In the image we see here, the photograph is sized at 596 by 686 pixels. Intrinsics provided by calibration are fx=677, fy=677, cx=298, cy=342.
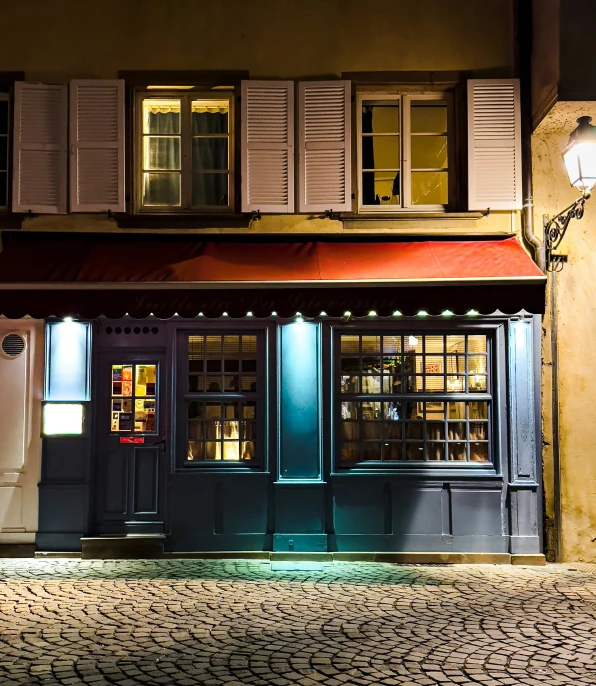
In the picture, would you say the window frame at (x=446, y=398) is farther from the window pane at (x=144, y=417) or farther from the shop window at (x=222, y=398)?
the window pane at (x=144, y=417)

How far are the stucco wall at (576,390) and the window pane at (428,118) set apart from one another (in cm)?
126

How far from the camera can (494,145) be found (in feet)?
28.2

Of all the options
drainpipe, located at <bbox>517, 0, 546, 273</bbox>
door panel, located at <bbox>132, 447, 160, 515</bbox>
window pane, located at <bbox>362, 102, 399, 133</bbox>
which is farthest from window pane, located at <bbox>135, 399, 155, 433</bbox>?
drainpipe, located at <bbox>517, 0, 546, 273</bbox>

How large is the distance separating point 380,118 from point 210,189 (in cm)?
243

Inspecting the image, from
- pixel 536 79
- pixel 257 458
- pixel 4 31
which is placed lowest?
pixel 257 458

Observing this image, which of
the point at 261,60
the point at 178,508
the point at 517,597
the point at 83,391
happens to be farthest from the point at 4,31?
the point at 517,597

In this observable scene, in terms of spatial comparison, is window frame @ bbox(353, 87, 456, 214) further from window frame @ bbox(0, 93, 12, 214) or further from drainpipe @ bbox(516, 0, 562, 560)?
window frame @ bbox(0, 93, 12, 214)

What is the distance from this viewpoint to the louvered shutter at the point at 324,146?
8609mm

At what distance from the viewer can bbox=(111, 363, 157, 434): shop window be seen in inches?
340

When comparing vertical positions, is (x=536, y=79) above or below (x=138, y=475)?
above

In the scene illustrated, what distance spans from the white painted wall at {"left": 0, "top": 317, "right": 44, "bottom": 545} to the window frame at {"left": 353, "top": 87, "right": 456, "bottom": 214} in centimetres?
450

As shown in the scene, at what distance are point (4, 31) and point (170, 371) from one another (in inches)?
191

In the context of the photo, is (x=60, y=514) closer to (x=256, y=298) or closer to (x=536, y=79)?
(x=256, y=298)

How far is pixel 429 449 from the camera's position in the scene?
8.54 m
